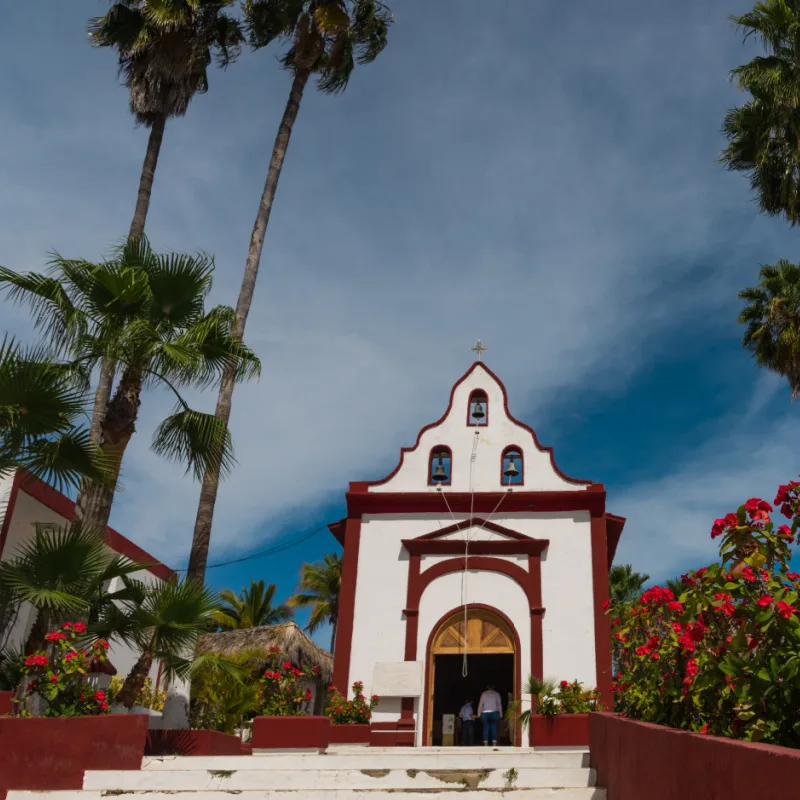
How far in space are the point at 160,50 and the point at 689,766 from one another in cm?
1920

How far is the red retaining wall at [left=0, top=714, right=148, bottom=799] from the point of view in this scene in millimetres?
8391

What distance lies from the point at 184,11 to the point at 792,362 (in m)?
16.3

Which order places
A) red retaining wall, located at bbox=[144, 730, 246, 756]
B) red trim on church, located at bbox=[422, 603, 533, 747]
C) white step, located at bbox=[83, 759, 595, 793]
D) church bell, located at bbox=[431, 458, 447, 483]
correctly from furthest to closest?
1. church bell, located at bbox=[431, 458, 447, 483]
2. red trim on church, located at bbox=[422, 603, 533, 747]
3. red retaining wall, located at bbox=[144, 730, 246, 756]
4. white step, located at bbox=[83, 759, 595, 793]

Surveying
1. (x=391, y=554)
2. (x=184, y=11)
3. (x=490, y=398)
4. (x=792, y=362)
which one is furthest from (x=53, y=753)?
(x=792, y=362)

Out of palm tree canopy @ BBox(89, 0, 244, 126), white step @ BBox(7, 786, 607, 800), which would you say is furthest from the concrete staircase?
palm tree canopy @ BBox(89, 0, 244, 126)

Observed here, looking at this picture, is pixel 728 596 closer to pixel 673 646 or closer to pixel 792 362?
pixel 673 646

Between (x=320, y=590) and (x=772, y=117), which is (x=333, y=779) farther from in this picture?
(x=320, y=590)

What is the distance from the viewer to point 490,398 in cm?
1947

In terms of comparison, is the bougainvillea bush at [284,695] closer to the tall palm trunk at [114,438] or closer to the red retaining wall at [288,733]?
the red retaining wall at [288,733]

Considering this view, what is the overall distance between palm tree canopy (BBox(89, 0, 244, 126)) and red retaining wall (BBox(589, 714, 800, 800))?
17441 mm

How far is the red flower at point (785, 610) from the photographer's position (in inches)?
170

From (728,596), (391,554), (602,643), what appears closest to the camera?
(728,596)

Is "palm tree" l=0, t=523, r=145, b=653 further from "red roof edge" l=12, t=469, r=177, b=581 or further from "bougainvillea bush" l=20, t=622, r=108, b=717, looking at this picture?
"red roof edge" l=12, t=469, r=177, b=581

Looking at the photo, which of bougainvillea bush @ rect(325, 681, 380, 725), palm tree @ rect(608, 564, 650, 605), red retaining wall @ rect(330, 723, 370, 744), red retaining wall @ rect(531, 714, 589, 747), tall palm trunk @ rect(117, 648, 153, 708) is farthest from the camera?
palm tree @ rect(608, 564, 650, 605)
